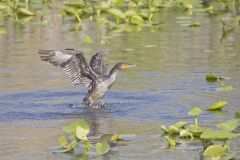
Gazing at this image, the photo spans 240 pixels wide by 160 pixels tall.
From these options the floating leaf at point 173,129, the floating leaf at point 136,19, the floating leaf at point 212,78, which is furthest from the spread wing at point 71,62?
the floating leaf at point 136,19

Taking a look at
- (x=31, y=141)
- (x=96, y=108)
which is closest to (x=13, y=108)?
(x=96, y=108)

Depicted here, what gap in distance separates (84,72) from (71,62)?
264mm

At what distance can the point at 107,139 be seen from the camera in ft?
33.6

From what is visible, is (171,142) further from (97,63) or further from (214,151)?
(97,63)

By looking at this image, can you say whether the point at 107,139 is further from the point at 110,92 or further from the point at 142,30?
the point at 142,30

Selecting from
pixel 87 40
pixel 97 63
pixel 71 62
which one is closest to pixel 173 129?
pixel 71 62

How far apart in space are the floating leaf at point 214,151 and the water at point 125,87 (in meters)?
0.20

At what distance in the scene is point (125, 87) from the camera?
13.9 m

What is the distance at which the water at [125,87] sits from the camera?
1026 cm

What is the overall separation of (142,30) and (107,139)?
9.49 metres

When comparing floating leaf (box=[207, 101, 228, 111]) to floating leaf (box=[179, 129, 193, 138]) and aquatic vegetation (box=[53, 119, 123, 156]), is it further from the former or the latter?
aquatic vegetation (box=[53, 119, 123, 156])

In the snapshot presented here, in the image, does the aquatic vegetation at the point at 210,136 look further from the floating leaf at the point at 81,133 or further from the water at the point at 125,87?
the floating leaf at the point at 81,133

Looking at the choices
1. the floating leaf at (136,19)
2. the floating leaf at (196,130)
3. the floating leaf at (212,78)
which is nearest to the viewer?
the floating leaf at (196,130)

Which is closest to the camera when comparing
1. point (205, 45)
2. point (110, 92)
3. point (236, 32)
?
point (110, 92)
